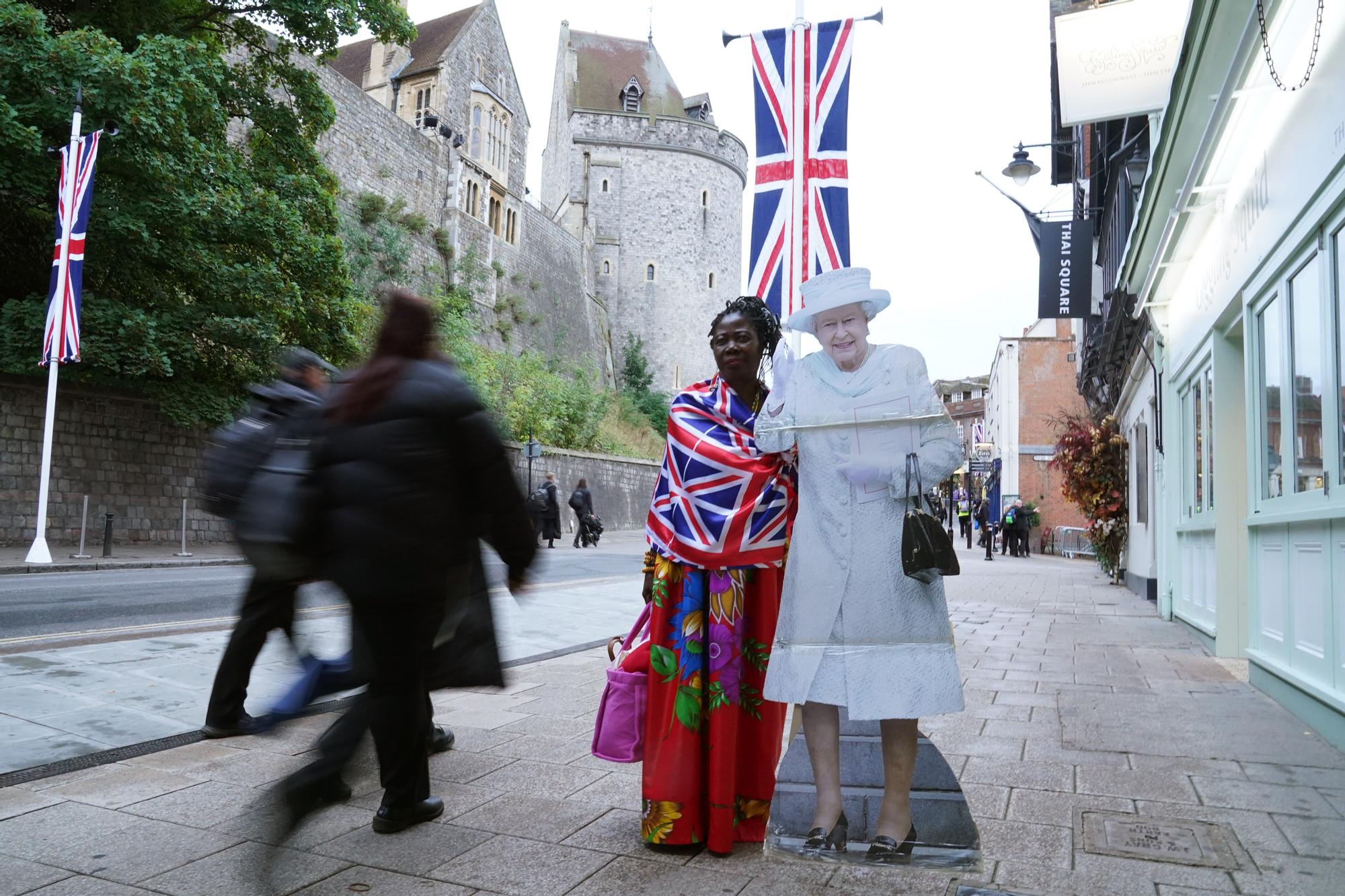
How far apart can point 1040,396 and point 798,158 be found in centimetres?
4077

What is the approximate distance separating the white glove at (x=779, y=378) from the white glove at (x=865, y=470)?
0.95 ft

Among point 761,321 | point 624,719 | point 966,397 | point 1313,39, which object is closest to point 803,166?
point 761,321

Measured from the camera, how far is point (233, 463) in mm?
2723

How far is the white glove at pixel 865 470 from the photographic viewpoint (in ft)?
9.80

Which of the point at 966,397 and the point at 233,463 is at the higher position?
the point at 966,397

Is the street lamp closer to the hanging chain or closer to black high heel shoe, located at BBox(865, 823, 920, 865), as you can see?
the hanging chain

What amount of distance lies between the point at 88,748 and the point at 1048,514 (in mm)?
41586

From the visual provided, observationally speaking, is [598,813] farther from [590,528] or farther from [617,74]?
[617,74]

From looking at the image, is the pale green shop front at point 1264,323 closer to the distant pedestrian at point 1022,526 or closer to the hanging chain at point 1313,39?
the hanging chain at point 1313,39

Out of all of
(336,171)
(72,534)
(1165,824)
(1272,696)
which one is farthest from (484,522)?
(336,171)

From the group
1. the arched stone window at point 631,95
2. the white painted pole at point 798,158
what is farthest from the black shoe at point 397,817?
the arched stone window at point 631,95

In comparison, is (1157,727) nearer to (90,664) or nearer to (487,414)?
(487,414)

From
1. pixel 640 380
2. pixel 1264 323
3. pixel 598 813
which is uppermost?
pixel 640 380

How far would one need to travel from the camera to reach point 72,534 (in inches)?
709
